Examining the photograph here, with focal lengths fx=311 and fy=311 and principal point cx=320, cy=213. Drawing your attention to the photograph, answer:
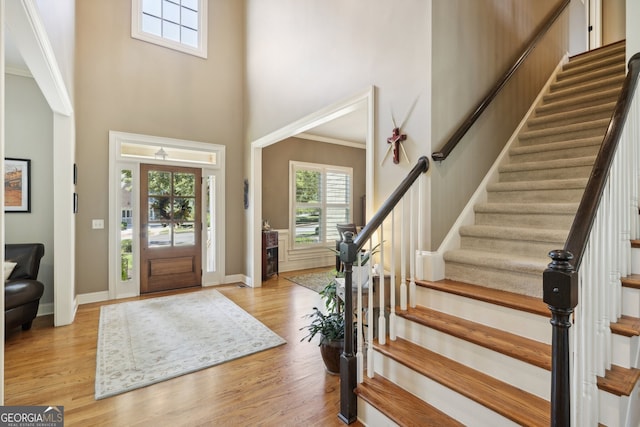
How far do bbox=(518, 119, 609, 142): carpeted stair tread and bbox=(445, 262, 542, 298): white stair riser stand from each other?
1766mm

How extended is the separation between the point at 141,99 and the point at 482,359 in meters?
5.22

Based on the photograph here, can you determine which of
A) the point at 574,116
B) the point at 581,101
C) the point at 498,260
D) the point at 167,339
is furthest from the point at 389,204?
the point at 581,101

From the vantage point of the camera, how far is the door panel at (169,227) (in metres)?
4.66

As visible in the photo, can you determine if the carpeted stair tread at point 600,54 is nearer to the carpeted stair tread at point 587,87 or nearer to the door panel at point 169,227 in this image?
the carpeted stair tread at point 587,87

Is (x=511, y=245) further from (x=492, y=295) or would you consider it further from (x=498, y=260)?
(x=492, y=295)

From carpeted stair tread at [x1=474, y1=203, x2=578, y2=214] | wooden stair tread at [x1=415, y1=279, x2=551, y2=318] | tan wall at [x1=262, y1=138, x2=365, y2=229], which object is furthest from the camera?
tan wall at [x1=262, y1=138, x2=365, y2=229]

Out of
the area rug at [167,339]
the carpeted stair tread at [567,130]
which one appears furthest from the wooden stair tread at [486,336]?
the carpeted stair tread at [567,130]

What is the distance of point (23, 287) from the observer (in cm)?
309

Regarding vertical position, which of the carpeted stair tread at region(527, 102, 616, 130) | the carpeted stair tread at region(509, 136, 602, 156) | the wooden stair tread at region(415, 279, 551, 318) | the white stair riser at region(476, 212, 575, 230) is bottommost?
the wooden stair tread at region(415, 279, 551, 318)

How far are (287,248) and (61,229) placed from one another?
3698 mm

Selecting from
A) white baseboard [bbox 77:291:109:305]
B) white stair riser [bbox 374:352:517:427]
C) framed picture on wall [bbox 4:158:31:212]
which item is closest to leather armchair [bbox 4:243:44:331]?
framed picture on wall [bbox 4:158:31:212]

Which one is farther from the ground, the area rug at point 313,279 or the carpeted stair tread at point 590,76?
the carpeted stair tread at point 590,76

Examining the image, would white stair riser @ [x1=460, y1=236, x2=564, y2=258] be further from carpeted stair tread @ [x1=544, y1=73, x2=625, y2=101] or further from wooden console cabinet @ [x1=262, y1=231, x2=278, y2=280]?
wooden console cabinet @ [x1=262, y1=231, x2=278, y2=280]

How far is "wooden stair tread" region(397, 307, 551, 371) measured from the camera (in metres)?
1.53
